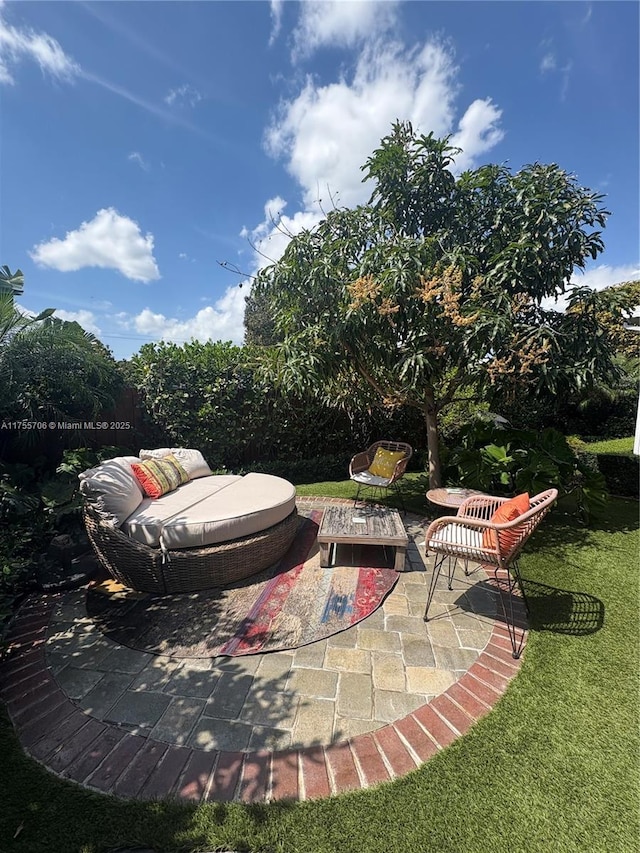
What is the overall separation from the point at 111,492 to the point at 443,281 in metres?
4.00

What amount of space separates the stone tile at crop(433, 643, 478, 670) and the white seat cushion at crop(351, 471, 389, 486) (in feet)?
8.72

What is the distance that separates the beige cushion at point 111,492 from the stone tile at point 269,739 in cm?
213

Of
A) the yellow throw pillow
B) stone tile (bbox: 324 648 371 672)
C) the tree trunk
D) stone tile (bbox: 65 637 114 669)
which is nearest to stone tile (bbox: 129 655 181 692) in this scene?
stone tile (bbox: 65 637 114 669)

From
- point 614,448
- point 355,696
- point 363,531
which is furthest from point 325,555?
point 614,448

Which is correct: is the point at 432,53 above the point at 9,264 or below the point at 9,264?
above

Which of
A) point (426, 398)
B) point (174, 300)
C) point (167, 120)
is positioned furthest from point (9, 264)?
point (174, 300)

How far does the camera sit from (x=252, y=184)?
721 cm

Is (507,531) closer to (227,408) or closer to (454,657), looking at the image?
(454,657)

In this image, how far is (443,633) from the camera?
2.78m

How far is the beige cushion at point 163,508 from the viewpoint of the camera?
324 cm

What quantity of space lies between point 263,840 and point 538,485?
14.4ft

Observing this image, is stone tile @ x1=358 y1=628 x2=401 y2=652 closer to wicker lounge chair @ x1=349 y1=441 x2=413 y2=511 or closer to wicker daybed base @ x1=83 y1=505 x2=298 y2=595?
wicker daybed base @ x1=83 y1=505 x2=298 y2=595

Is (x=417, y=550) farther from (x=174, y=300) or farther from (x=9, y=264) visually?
(x=174, y=300)


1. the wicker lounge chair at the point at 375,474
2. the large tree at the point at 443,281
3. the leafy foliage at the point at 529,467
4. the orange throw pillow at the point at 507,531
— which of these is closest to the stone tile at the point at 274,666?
the orange throw pillow at the point at 507,531
